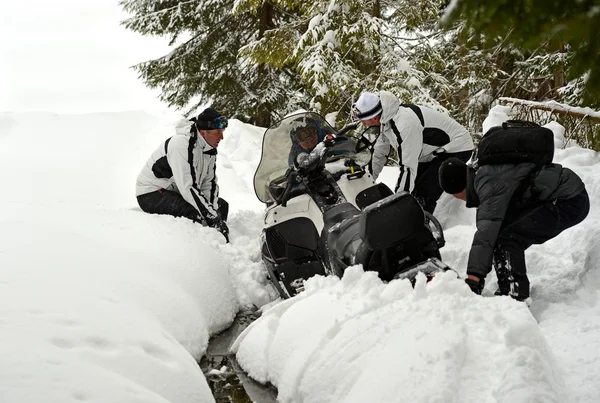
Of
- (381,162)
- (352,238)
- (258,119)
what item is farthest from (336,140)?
(258,119)

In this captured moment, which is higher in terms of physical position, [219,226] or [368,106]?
[368,106]

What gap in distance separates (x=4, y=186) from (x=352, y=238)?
22.1 ft

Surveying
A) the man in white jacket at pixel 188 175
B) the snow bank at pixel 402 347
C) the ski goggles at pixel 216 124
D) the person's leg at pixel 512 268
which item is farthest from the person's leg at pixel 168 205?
the person's leg at pixel 512 268

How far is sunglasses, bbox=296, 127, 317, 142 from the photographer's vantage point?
197 inches

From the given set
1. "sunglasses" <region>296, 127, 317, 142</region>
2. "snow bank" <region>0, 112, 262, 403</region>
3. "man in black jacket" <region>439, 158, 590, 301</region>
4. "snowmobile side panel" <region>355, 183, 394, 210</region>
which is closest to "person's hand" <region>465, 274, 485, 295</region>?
"man in black jacket" <region>439, 158, 590, 301</region>

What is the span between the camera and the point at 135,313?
303 cm

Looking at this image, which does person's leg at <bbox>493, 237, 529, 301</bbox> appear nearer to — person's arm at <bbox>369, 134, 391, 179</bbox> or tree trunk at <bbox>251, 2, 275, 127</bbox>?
person's arm at <bbox>369, 134, 391, 179</bbox>

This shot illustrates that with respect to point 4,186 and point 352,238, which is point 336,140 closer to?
point 352,238

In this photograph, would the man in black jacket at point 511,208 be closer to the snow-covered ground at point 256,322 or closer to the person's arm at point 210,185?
the snow-covered ground at point 256,322

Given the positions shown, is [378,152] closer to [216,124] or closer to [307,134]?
[307,134]

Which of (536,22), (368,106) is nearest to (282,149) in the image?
(368,106)

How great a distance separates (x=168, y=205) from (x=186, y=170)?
1.70ft

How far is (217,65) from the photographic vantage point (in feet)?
48.1

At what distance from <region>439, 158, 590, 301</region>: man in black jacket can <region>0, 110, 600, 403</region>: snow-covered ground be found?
1.20ft
